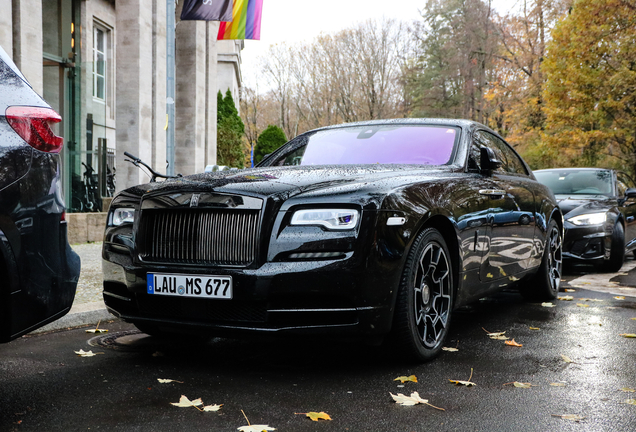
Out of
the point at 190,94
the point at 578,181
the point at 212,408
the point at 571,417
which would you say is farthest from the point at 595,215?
the point at 190,94

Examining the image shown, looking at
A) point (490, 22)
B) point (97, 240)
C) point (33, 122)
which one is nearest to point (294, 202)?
point (33, 122)

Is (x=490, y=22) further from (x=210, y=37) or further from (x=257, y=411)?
(x=257, y=411)

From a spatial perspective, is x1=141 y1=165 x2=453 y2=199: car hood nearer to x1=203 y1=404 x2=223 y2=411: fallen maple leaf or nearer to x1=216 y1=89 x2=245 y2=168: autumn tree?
x1=203 y1=404 x2=223 y2=411: fallen maple leaf

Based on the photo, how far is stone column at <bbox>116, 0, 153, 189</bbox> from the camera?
1399 centimetres

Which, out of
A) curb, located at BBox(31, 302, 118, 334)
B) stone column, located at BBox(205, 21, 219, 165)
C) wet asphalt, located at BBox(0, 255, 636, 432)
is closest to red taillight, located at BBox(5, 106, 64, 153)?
wet asphalt, located at BBox(0, 255, 636, 432)

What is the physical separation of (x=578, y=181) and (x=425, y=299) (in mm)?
6893

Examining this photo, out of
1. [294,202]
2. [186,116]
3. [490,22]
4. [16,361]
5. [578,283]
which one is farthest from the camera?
[490,22]

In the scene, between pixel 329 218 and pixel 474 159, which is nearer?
pixel 329 218

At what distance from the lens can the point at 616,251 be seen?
914 centimetres

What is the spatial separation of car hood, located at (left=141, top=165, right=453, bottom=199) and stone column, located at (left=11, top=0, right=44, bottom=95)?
23.7 ft

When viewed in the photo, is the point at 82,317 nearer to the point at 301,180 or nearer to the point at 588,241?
the point at 301,180

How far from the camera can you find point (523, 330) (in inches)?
209

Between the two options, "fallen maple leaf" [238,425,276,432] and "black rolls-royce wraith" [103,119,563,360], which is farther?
"black rolls-royce wraith" [103,119,563,360]

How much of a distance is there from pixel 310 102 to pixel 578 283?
136 ft
